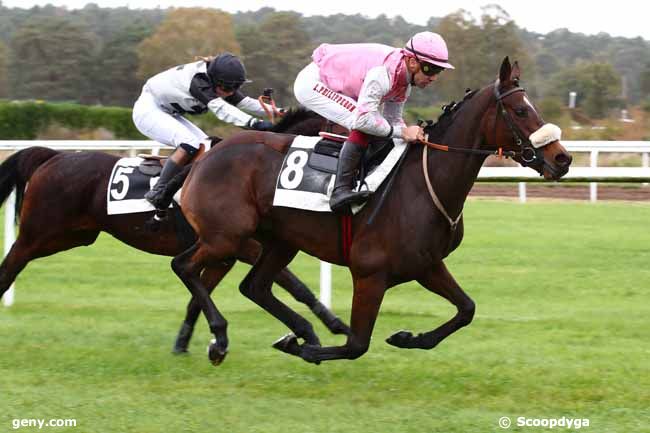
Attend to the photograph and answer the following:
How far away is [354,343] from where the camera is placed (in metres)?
5.55

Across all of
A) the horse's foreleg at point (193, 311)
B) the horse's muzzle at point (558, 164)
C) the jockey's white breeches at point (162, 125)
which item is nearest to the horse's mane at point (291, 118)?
the jockey's white breeches at point (162, 125)

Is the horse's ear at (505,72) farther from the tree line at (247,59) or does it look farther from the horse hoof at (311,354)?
the tree line at (247,59)

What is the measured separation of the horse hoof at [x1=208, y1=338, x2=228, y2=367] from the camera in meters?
5.92

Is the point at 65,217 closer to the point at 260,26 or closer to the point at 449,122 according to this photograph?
the point at 449,122

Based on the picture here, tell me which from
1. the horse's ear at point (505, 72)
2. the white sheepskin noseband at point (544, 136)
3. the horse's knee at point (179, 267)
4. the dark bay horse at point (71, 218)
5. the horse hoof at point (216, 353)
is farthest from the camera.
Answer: the dark bay horse at point (71, 218)

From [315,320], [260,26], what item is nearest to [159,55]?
[260,26]

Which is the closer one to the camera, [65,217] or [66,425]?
[66,425]

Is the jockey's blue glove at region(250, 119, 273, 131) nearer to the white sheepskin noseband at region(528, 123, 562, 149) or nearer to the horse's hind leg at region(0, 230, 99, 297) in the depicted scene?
the horse's hind leg at region(0, 230, 99, 297)

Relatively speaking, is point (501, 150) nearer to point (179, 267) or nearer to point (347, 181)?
point (347, 181)

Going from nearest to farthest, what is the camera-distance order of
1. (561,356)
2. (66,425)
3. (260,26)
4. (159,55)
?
(66,425) → (561,356) → (159,55) → (260,26)

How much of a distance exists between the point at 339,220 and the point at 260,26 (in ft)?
133

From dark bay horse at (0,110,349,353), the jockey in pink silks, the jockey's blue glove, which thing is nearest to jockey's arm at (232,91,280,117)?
the jockey's blue glove

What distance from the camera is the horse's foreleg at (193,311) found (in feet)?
21.6

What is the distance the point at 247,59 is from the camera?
43.7m
